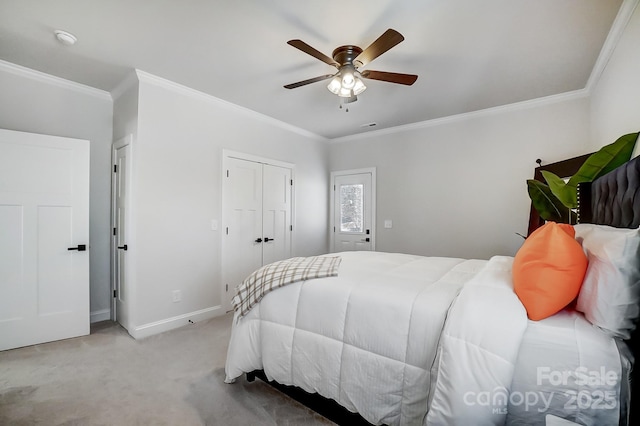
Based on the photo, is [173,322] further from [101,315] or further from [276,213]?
[276,213]

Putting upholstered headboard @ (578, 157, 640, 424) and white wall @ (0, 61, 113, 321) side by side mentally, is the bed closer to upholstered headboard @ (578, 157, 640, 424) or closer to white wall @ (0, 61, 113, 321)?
upholstered headboard @ (578, 157, 640, 424)

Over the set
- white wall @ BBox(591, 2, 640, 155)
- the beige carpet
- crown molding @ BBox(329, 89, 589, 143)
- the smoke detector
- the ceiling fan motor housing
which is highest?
the smoke detector

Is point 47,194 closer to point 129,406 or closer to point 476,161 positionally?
point 129,406

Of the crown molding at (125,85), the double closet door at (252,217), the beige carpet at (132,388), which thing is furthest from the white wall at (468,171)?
the crown molding at (125,85)

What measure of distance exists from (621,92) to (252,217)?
3.88m

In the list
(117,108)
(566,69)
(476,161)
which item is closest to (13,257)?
(117,108)

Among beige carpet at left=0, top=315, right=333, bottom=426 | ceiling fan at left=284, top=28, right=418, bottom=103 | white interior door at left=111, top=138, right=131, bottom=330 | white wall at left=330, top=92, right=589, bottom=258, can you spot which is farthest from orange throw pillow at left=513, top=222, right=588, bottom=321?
white interior door at left=111, top=138, right=131, bottom=330

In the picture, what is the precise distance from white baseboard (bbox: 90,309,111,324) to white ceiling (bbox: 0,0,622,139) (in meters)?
2.59

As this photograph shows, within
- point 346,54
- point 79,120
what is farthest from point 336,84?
point 79,120

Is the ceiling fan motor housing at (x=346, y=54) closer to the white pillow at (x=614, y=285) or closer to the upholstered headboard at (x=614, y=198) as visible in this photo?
the upholstered headboard at (x=614, y=198)

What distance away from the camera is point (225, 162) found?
11.8 ft

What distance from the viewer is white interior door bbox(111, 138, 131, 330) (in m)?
2.99

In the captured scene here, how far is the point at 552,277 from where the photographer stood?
1.13 meters

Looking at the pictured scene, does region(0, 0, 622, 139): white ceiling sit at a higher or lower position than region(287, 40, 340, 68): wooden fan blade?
higher
